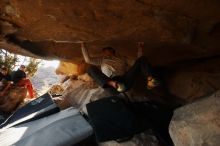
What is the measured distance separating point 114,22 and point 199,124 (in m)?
2.57

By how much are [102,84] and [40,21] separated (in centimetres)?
238

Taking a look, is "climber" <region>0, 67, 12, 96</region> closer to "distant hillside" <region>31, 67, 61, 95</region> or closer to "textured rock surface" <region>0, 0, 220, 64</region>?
"textured rock surface" <region>0, 0, 220, 64</region>


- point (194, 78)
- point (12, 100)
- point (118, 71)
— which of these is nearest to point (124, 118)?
point (118, 71)

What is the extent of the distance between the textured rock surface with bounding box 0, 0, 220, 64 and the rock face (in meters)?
1.72

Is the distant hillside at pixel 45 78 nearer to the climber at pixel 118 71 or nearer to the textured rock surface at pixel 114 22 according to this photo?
the climber at pixel 118 71

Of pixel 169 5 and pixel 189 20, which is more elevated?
pixel 169 5

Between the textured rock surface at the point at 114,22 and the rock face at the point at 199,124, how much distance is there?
1722mm

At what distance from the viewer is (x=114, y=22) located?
5711mm

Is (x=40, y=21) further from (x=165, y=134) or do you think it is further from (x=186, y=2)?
(x=165, y=134)

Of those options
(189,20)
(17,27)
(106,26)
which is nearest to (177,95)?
(189,20)

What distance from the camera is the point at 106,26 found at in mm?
5848

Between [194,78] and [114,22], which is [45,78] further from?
[114,22]

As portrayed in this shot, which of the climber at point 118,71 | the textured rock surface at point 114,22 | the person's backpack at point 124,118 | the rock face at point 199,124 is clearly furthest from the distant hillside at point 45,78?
the rock face at point 199,124

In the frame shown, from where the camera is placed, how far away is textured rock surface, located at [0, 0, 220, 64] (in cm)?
515
